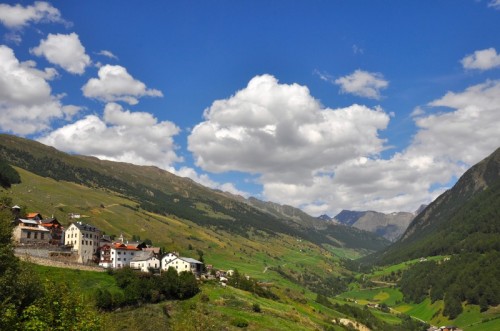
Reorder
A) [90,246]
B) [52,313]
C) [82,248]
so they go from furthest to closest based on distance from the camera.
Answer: [90,246] → [82,248] → [52,313]

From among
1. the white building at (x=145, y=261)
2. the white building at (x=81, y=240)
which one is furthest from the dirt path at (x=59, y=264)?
the white building at (x=145, y=261)

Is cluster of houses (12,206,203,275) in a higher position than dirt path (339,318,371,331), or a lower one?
higher

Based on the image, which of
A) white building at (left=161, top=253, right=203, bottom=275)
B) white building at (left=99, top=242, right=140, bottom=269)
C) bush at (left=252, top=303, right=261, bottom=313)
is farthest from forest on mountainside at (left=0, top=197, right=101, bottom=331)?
white building at (left=161, top=253, right=203, bottom=275)

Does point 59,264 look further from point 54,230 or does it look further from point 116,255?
point 116,255

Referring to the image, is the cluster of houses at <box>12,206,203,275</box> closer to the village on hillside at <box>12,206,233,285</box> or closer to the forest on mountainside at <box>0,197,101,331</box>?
the village on hillside at <box>12,206,233,285</box>

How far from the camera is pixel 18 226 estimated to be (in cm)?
13262

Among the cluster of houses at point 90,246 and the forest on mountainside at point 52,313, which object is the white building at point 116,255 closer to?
the cluster of houses at point 90,246

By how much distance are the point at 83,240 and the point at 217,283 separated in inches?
1820

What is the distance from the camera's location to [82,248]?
145125 millimetres

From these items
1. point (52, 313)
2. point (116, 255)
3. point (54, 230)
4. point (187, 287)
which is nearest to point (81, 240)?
point (54, 230)

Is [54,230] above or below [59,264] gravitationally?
above

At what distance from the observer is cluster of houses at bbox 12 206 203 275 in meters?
137

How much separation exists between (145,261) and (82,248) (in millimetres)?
23161

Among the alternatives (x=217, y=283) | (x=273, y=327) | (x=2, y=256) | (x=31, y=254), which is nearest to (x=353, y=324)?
(x=217, y=283)
